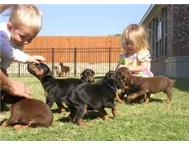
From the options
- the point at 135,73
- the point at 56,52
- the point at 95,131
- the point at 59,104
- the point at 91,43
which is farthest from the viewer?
the point at 91,43

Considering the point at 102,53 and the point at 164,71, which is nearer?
the point at 164,71

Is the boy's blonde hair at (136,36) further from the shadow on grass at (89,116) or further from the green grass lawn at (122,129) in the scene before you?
the shadow on grass at (89,116)

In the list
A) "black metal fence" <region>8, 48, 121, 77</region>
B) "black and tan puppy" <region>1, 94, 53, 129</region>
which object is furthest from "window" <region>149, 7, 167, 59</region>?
"black and tan puppy" <region>1, 94, 53, 129</region>

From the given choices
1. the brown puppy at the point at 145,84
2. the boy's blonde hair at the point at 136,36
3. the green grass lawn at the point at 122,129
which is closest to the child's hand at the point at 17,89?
the green grass lawn at the point at 122,129

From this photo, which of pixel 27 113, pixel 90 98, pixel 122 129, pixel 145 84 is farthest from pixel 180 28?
pixel 27 113

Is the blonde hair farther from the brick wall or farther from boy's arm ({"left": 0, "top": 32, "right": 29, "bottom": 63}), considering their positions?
the brick wall

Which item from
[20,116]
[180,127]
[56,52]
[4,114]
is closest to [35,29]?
[20,116]

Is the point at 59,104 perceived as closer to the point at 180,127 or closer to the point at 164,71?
the point at 180,127
